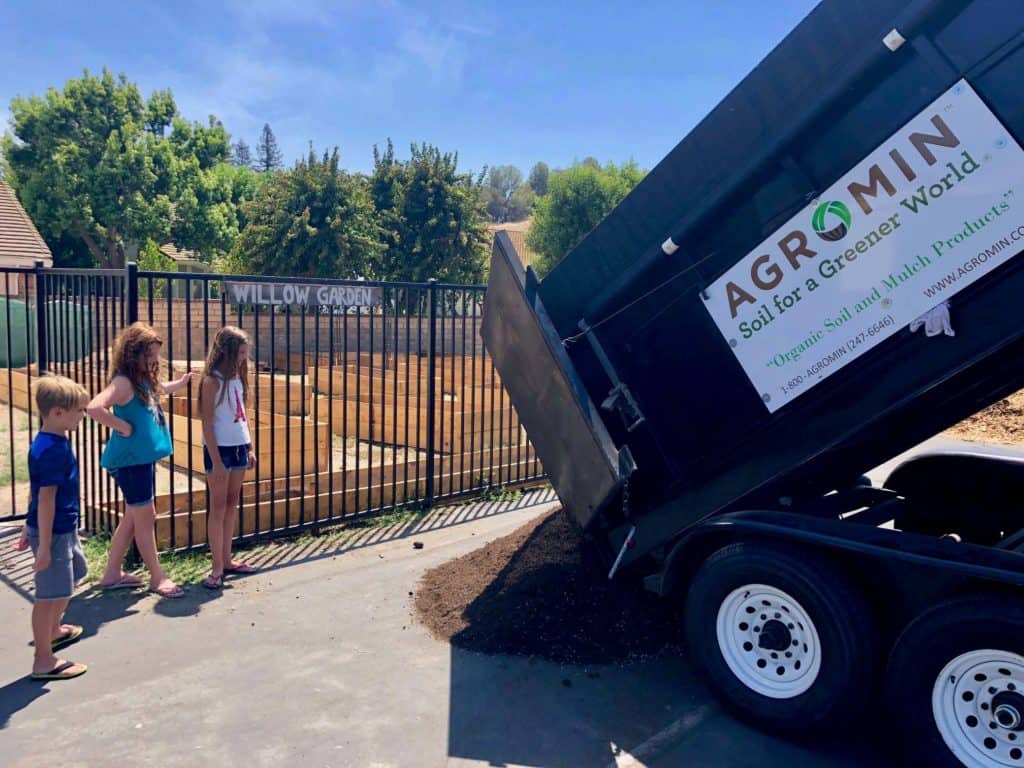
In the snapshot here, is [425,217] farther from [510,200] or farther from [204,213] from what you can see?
[510,200]

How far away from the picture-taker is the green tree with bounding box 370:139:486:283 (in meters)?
23.9

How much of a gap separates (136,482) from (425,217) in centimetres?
2006

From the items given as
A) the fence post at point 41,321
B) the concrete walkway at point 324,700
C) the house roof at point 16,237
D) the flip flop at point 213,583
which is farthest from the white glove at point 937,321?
the house roof at point 16,237

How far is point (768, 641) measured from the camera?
12.1ft

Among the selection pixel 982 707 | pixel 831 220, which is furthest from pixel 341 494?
pixel 982 707

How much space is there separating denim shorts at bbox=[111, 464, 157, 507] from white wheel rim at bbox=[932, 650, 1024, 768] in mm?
4604

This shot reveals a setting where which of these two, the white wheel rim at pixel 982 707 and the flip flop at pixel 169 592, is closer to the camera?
the white wheel rim at pixel 982 707

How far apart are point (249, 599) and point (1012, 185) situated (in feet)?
16.4

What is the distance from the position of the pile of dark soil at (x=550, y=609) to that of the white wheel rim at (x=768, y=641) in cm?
75

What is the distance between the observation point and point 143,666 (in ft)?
13.8

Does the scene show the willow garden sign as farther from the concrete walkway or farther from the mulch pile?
the mulch pile

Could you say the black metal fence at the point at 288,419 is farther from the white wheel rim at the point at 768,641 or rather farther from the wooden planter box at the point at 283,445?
the white wheel rim at the point at 768,641

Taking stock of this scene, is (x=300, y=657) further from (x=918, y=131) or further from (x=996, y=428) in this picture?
(x=996, y=428)

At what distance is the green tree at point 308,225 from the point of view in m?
20.6
